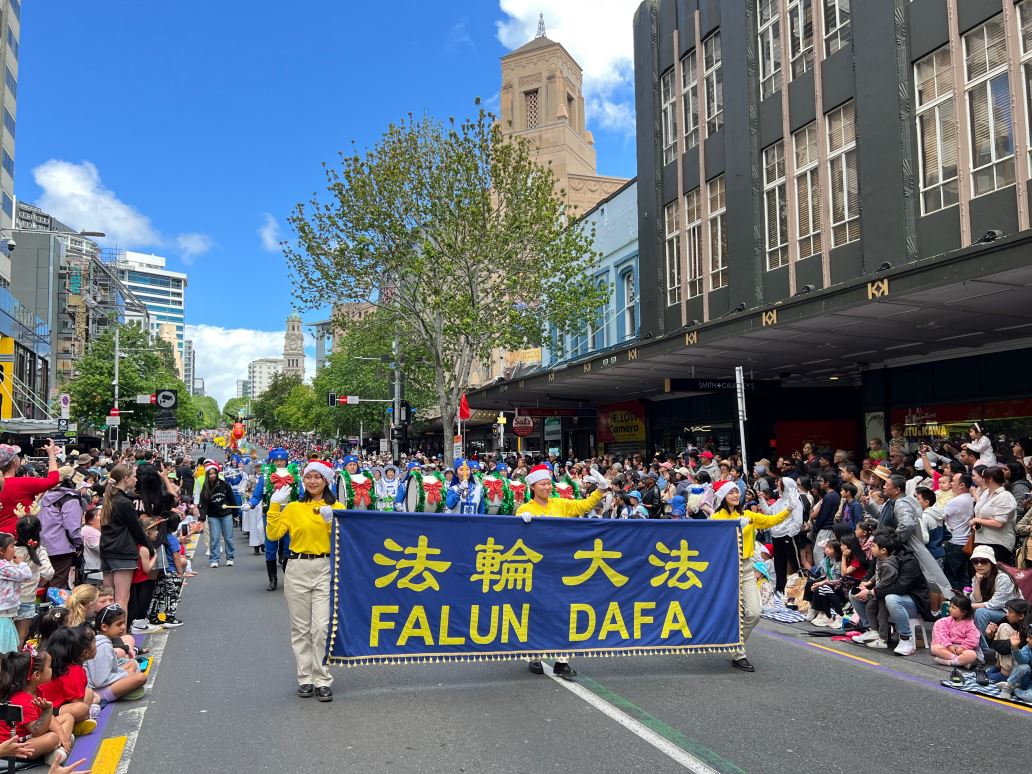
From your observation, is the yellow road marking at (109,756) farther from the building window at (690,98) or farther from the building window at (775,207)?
the building window at (690,98)

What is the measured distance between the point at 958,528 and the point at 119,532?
9.38 m

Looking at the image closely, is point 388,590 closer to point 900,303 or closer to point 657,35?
point 900,303

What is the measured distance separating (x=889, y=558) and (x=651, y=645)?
132 inches

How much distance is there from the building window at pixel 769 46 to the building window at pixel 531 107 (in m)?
33.8

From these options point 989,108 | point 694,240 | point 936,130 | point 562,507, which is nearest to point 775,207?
point 694,240

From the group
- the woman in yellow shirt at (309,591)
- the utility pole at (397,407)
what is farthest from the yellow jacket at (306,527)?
→ the utility pole at (397,407)

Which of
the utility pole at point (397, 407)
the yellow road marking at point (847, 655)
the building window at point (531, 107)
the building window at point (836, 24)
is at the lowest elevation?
the yellow road marking at point (847, 655)

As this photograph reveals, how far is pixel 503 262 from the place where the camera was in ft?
88.0

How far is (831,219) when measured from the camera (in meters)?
18.6

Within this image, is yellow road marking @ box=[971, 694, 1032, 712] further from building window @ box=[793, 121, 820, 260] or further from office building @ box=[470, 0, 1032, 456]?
building window @ box=[793, 121, 820, 260]

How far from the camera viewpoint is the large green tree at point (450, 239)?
2567 centimetres

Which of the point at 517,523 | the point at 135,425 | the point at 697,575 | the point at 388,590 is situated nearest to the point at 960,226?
the point at 697,575

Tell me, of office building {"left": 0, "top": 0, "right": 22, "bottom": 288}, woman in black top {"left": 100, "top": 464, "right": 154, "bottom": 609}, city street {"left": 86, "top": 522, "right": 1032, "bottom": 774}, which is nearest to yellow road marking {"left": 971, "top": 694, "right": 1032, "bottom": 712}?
city street {"left": 86, "top": 522, "right": 1032, "bottom": 774}

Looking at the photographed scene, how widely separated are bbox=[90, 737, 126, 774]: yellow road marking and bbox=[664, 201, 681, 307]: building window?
21.6 m
